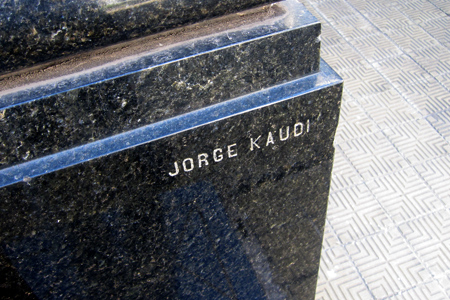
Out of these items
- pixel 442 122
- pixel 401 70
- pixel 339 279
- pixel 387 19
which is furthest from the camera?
pixel 387 19

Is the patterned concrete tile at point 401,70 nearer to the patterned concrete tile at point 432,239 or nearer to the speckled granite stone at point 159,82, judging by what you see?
the patterned concrete tile at point 432,239

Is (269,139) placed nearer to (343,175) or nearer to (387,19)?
(343,175)

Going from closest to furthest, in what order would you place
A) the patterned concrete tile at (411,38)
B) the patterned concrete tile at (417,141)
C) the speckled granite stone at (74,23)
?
the speckled granite stone at (74,23) → the patterned concrete tile at (417,141) → the patterned concrete tile at (411,38)

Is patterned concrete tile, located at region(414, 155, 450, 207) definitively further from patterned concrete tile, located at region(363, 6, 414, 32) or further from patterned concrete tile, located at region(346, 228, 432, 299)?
patterned concrete tile, located at region(363, 6, 414, 32)

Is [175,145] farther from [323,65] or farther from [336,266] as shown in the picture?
[336,266]

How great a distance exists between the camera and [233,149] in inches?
73.0

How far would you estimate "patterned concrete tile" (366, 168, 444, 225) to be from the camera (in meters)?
3.81

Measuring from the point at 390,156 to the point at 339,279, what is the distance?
1.56m

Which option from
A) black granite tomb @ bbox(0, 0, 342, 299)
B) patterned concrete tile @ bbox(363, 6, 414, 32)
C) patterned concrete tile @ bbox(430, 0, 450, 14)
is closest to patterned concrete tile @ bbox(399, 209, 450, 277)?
black granite tomb @ bbox(0, 0, 342, 299)

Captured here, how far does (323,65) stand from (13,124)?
1353 mm

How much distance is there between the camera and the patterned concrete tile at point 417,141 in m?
4.27

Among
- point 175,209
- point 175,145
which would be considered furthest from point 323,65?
point 175,209

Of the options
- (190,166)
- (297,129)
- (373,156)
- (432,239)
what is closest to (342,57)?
(373,156)

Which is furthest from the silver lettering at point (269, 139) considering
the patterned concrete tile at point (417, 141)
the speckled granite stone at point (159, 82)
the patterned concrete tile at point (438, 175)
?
the patterned concrete tile at point (417, 141)
